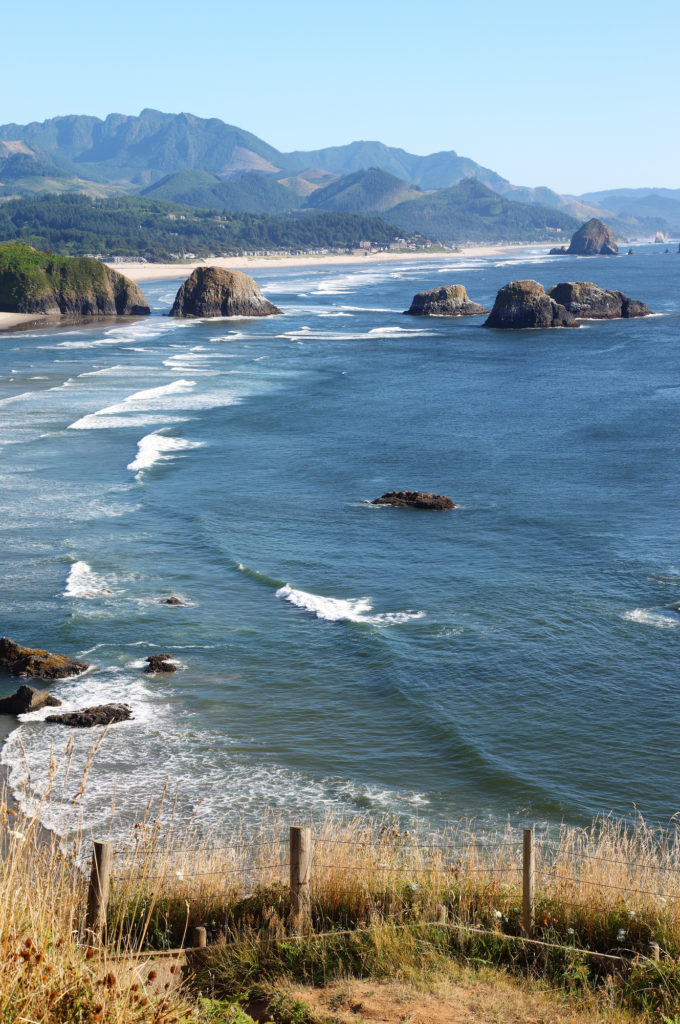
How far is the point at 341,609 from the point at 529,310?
264 ft

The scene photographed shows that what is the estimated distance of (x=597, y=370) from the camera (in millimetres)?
73688

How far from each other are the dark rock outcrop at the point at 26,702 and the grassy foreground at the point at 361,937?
34.5 ft

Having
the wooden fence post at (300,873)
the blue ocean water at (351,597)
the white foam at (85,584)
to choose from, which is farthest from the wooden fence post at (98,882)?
the white foam at (85,584)

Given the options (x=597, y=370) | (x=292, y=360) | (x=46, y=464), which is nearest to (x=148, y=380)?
(x=292, y=360)

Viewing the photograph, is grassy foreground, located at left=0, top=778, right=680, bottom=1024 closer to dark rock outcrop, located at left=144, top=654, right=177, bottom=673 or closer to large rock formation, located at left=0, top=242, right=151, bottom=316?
dark rock outcrop, located at left=144, top=654, right=177, bottom=673

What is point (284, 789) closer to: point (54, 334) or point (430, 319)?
point (54, 334)

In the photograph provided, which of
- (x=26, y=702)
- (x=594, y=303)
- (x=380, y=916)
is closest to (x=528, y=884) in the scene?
(x=380, y=916)

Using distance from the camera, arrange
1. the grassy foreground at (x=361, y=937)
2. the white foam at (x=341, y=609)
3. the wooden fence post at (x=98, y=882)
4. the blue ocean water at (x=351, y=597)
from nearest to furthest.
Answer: the grassy foreground at (x=361, y=937) → the wooden fence post at (x=98, y=882) → the blue ocean water at (x=351, y=597) → the white foam at (x=341, y=609)

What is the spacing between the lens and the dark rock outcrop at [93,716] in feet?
66.3

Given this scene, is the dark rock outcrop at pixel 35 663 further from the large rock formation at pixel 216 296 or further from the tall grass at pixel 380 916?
the large rock formation at pixel 216 296

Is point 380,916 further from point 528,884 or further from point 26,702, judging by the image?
point 26,702

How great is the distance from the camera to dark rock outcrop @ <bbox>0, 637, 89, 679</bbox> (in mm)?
22594

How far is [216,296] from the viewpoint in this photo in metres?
115

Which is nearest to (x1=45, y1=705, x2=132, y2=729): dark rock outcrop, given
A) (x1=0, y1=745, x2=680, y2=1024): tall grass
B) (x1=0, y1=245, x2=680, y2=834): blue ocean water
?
(x1=0, y1=245, x2=680, y2=834): blue ocean water
